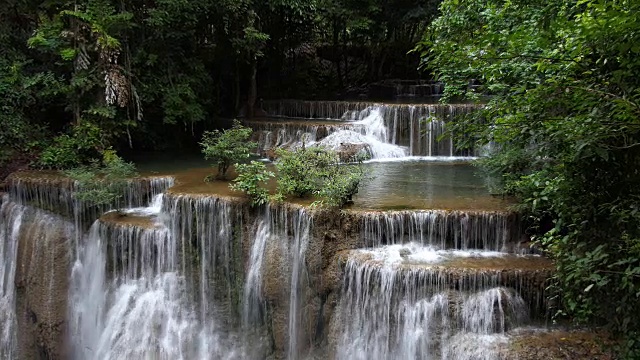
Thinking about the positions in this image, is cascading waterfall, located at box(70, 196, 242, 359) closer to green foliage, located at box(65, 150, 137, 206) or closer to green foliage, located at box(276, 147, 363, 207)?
green foliage, located at box(65, 150, 137, 206)

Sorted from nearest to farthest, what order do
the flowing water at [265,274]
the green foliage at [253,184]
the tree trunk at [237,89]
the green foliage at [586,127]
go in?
the green foliage at [586,127]
the flowing water at [265,274]
the green foliage at [253,184]
the tree trunk at [237,89]

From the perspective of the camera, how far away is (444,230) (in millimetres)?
8820

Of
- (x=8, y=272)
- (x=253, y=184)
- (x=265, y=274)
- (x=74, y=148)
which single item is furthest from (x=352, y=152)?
(x=8, y=272)

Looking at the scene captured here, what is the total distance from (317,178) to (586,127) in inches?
208

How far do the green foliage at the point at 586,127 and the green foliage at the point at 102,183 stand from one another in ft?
24.7

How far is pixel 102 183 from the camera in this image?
1132 cm

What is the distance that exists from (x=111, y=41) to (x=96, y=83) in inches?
44.3

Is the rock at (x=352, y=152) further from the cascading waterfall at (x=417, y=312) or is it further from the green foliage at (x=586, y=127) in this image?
the green foliage at (x=586, y=127)

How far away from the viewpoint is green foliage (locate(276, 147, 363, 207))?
359 inches

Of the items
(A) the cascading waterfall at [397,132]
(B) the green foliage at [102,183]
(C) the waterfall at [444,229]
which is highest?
(A) the cascading waterfall at [397,132]

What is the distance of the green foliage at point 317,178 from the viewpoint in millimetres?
9124

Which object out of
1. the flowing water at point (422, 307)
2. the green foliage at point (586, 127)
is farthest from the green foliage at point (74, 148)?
the green foliage at point (586, 127)

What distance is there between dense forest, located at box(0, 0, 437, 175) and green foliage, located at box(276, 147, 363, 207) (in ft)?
18.5

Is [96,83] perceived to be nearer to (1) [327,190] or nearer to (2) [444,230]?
(1) [327,190]
